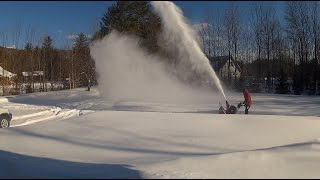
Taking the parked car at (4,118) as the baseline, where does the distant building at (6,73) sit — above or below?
above

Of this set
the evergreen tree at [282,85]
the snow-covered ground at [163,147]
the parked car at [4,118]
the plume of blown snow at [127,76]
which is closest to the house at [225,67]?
the evergreen tree at [282,85]

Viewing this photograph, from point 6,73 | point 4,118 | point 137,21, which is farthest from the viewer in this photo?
point 6,73

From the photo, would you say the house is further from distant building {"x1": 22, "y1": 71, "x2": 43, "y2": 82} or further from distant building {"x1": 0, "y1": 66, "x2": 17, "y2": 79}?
distant building {"x1": 0, "y1": 66, "x2": 17, "y2": 79}

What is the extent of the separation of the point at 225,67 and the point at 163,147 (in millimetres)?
48641

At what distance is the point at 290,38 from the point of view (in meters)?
57.1

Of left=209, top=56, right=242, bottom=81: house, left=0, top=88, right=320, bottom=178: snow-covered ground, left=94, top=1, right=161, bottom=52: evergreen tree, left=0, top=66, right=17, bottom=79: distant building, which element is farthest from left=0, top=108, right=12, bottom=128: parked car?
left=209, top=56, right=242, bottom=81: house

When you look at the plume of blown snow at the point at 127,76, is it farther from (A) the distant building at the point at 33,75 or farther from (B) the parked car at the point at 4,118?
(B) the parked car at the point at 4,118

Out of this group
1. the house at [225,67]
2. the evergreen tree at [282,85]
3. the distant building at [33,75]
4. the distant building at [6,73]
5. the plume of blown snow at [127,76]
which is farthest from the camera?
the house at [225,67]

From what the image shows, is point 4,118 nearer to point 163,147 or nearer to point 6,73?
point 163,147

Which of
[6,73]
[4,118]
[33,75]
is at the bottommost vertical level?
[4,118]

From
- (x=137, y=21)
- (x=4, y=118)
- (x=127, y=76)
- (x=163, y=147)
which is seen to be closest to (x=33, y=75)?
(x=137, y=21)

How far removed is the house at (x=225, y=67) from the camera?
58.2 meters

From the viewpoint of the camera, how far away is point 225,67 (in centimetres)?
6009

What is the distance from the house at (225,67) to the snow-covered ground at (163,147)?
4109 centimetres
